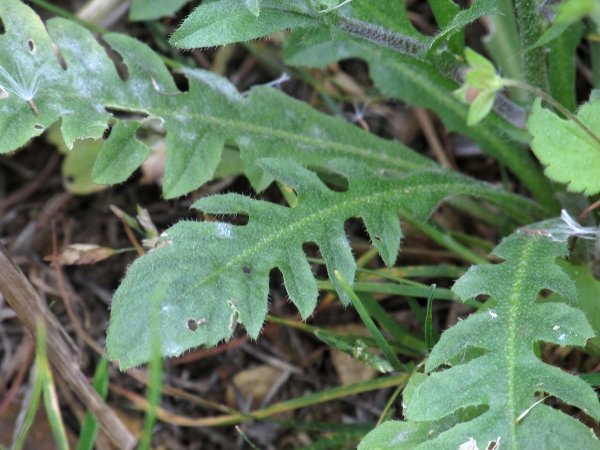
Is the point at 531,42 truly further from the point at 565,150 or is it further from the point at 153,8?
the point at 153,8

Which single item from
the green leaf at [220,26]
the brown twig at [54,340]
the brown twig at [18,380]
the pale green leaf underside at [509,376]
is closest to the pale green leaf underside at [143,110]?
the brown twig at [54,340]

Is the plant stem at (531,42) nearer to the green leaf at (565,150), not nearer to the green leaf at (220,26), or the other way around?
the green leaf at (565,150)

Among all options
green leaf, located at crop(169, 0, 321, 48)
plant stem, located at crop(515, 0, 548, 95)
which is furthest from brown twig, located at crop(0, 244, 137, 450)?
plant stem, located at crop(515, 0, 548, 95)

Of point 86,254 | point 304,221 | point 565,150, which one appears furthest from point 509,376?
point 86,254

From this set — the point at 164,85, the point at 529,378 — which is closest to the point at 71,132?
the point at 164,85

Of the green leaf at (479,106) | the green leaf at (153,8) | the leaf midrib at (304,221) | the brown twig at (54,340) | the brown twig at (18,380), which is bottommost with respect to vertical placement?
the brown twig at (18,380)

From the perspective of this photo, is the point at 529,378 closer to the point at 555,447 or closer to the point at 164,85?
the point at 555,447
